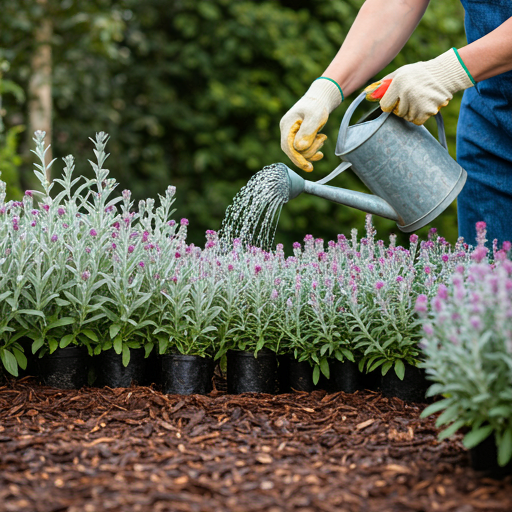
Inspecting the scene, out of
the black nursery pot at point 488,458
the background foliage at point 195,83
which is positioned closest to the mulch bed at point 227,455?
the black nursery pot at point 488,458

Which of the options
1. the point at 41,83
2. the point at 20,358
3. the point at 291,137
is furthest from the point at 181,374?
the point at 41,83

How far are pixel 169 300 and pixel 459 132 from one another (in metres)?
1.51

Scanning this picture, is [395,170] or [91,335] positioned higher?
[395,170]

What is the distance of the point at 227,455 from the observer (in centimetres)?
158

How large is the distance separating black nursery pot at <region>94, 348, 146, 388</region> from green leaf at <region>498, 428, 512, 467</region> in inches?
54.9

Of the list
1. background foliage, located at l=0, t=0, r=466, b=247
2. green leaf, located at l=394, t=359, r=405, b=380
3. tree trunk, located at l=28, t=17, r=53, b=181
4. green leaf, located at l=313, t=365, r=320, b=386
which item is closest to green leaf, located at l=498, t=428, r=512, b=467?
green leaf, located at l=394, t=359, r=405, b=380

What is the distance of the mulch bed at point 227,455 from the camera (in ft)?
4.17

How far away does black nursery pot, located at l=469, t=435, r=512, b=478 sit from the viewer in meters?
1.41

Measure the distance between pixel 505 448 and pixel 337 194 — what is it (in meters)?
1.14

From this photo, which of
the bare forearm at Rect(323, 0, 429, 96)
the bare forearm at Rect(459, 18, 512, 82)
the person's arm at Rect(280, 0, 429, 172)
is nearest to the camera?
the bare forearm at Rect(459, 18, 512, 82)

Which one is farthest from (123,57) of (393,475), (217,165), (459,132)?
(393,475)

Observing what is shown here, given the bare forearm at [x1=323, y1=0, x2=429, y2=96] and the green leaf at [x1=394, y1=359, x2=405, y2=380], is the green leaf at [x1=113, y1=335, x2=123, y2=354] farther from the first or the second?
the bare forearm at [x1=323, y1=0, x2=429, y2=96]

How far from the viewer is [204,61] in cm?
640

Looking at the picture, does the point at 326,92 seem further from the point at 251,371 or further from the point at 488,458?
the point at 488,458
